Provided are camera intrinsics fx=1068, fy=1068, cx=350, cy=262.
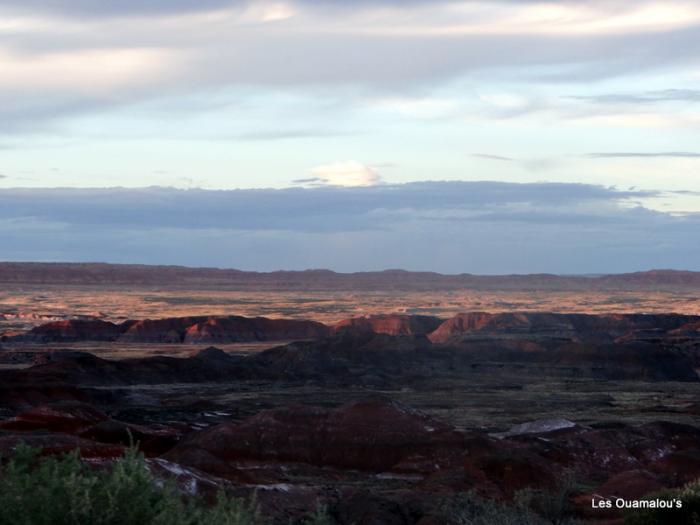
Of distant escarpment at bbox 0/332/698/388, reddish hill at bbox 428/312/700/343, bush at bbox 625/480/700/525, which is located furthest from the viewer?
reddish hill at bbox 428/312/700/343

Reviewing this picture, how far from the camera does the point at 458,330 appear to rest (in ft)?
334

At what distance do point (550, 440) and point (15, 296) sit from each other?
481ft

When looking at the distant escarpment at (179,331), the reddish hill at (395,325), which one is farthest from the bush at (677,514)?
the distant escarpment at (179,331)

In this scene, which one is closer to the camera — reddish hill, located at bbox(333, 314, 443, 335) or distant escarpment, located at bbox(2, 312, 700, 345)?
distant escarpment, located at bbox(2, 312, 700, 345)

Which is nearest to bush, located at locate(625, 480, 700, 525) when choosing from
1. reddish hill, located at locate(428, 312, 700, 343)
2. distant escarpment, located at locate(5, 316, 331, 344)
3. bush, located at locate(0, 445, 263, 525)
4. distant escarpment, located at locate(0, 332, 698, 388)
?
bush, located at locate(0, 445, 263, 525)

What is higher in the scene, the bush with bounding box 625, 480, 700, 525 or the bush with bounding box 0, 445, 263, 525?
the bush with bounding box 0, 445, 263, 525

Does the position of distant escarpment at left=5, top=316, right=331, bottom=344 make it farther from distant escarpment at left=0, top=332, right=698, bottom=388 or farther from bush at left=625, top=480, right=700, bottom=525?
bush at left=625, top=480, right=700, bottom=525

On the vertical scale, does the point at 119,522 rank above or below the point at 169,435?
above

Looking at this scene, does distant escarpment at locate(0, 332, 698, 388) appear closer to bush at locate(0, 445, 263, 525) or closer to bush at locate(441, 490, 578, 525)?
bush at locate(441, 490, 578, 525)

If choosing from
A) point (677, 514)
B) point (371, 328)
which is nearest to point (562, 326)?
point (371, 328)

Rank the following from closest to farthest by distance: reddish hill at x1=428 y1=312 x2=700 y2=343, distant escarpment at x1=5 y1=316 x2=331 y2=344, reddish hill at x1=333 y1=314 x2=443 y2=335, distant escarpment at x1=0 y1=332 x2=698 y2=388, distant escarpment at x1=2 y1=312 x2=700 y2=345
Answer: distant escarpment at x1=0 y1=332 x2=698 y2=388
reddish hill at x1=428 y1=312 x2=700 y2=343
distant escarpment at x1=2 y1=312 x2=700 y2=345
reddish hill at x1=333 y1=314 x2=443 y2=335
distant escarpment at x1=5 y1=316 x2=331 y2=344

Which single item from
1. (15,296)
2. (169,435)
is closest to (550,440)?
(169,435)

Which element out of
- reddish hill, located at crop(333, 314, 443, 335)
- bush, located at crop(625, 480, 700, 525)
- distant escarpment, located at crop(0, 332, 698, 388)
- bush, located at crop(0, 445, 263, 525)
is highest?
bush, located at crop(0, 445, 263, 525)

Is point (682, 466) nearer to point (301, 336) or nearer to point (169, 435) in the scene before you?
point (169, 435)
